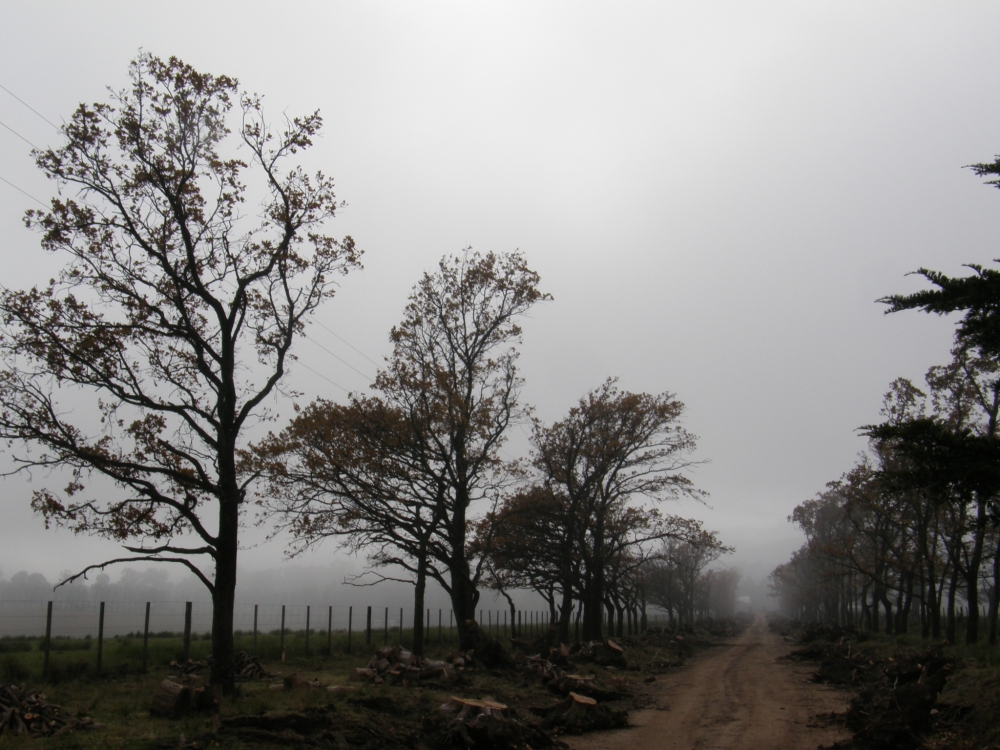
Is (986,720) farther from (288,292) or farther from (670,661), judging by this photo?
(670,661)

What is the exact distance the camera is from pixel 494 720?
1094 centimetres

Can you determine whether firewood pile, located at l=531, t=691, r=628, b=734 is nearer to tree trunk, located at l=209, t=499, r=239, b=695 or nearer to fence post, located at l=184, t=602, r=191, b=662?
tree trunk, located at l=209, t=499, r=239, b=695

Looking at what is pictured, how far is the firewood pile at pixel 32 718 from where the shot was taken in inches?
381

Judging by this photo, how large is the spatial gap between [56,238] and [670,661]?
26001 millimetres

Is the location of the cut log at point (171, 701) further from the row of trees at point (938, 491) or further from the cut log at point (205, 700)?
the row of trees at point (938, 491)

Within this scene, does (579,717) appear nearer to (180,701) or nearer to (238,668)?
Answer: (180,701)

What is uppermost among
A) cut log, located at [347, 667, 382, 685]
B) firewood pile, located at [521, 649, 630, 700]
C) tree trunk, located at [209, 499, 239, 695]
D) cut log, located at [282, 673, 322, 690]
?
tree trunk, located at [209, 499, 239, 695]

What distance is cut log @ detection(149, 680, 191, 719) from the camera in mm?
11453

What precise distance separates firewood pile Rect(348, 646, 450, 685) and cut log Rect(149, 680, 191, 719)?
18.0 feet

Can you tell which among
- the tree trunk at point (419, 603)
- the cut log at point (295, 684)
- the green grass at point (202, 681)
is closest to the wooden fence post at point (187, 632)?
the green grass at point (202, 681)

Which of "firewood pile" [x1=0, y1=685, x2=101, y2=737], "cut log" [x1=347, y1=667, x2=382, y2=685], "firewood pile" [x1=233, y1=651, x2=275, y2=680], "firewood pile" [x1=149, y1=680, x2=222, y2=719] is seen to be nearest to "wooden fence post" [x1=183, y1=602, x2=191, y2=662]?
"firewood pile" [x1=233, y1=651, x2=275, y2=680]

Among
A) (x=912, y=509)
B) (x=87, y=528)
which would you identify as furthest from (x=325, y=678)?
(x=912, y=509)

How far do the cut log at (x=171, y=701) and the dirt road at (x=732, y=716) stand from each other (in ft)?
21.8

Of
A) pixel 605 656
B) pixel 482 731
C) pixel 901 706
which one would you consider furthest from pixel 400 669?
pixel 901 706
